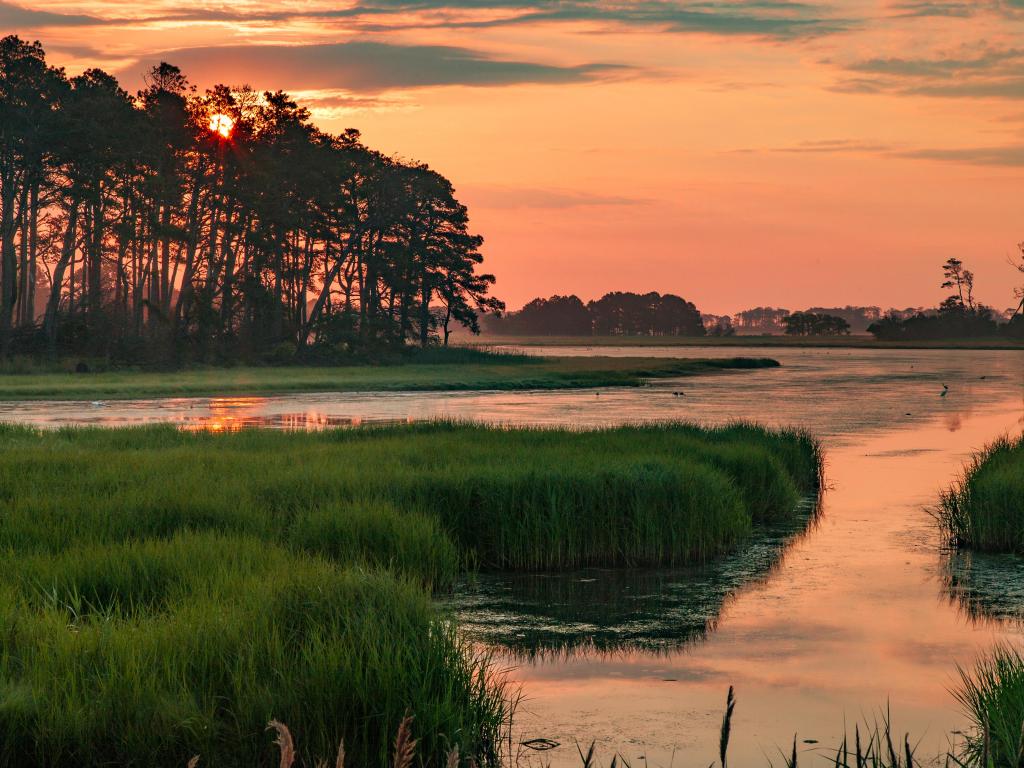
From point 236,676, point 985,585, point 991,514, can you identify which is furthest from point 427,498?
point 236,676

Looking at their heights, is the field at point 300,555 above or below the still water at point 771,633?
above

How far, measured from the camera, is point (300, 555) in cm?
1293

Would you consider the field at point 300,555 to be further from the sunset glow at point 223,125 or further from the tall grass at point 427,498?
the sunset glow at point 223,125

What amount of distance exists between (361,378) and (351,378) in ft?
1.87

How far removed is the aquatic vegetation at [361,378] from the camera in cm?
5406

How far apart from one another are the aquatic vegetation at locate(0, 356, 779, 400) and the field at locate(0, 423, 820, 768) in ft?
89.2

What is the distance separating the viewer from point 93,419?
3800cm

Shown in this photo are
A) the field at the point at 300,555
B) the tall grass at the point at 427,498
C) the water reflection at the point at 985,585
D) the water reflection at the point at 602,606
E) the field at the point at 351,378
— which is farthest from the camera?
the field at the point at 351,378

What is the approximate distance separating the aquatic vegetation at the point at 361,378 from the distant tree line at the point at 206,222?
3.57m

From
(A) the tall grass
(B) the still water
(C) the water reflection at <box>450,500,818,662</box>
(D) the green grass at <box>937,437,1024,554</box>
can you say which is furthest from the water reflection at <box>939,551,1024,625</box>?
(A) the tall grass

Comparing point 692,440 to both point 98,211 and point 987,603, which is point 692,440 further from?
point 98,211

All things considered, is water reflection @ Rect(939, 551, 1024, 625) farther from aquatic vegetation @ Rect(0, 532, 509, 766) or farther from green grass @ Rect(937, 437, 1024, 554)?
aquatic vegetation @ Rect(0, 532, 509, 766)

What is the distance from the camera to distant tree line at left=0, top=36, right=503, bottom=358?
204 feet

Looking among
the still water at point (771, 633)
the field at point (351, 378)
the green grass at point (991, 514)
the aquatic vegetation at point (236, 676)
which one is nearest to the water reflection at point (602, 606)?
the still water at point (771, 633)
